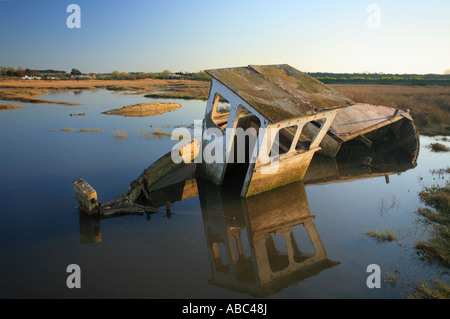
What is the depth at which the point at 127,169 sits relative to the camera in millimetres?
11898

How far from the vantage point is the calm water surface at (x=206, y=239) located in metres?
5.49

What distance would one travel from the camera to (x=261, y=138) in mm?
7758

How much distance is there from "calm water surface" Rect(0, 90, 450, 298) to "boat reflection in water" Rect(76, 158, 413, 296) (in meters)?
0.04

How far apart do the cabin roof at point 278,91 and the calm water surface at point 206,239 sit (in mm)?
2932

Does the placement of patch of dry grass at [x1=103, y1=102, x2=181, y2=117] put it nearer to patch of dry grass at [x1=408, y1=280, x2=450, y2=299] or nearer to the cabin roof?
the cabin roof

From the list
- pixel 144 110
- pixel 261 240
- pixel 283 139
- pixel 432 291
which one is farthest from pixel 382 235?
pixel 144 110

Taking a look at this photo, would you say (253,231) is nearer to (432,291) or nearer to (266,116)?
(266,116)

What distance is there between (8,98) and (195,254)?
4018 centimetres

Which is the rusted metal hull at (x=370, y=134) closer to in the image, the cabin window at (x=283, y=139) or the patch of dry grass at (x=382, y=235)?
the cabin window at (x=283, y=139)

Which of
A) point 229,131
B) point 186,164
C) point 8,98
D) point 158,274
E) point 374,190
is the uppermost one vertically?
point 8,98

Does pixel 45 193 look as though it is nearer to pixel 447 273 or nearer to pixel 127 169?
pixel 127 169

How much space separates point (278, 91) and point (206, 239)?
4994mm

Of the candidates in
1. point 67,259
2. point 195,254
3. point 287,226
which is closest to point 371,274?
point 287,226

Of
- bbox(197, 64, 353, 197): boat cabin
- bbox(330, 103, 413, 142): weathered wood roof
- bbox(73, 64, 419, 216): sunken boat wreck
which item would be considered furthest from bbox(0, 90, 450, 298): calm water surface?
bbox(330, 103, 413, 142): weathered wood roof
